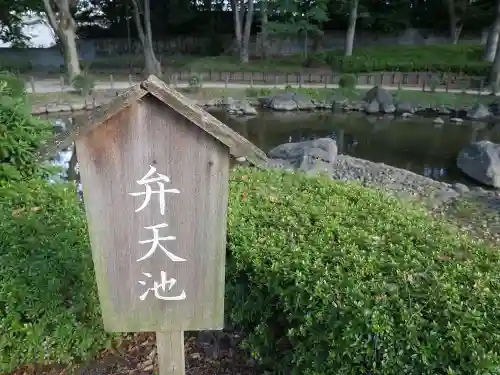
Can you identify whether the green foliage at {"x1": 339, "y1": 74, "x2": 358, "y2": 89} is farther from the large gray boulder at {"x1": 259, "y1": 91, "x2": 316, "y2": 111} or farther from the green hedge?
the green hedge

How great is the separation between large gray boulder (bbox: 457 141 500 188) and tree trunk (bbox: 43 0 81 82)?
19.2 meters

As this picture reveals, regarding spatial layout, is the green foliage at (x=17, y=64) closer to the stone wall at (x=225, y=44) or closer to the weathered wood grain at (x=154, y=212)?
the stone wall at (x=225, y=44)

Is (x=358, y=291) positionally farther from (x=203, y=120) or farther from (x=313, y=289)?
(x=203, y=120)

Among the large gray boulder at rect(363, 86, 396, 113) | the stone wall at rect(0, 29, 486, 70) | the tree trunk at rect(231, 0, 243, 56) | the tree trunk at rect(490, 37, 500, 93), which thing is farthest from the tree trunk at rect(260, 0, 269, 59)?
the tree trunk at rect(490, 37, 500, 93)

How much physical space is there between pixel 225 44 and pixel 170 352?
3425cm

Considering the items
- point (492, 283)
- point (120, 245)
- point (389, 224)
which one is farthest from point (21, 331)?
point (492, 283)

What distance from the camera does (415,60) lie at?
26609mm

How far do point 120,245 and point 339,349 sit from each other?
4.79 ft

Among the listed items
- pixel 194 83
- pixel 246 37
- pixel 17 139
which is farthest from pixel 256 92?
pixel 17 139

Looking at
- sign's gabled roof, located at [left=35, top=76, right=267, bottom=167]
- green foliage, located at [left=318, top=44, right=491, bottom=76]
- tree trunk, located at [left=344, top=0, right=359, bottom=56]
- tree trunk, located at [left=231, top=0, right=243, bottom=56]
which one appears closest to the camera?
sign's gabled roof, located at [left=35, top=76, right=267, bottom=167]

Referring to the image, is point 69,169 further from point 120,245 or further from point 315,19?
point 315,19

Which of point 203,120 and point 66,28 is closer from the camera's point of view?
point 203,120

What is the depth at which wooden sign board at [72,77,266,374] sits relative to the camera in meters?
2.28

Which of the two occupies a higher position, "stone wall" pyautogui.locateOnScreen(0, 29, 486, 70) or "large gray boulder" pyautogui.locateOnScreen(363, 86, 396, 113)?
"stone wall" pyautogui.locateOnScreen(0, 29, 486, 70)
